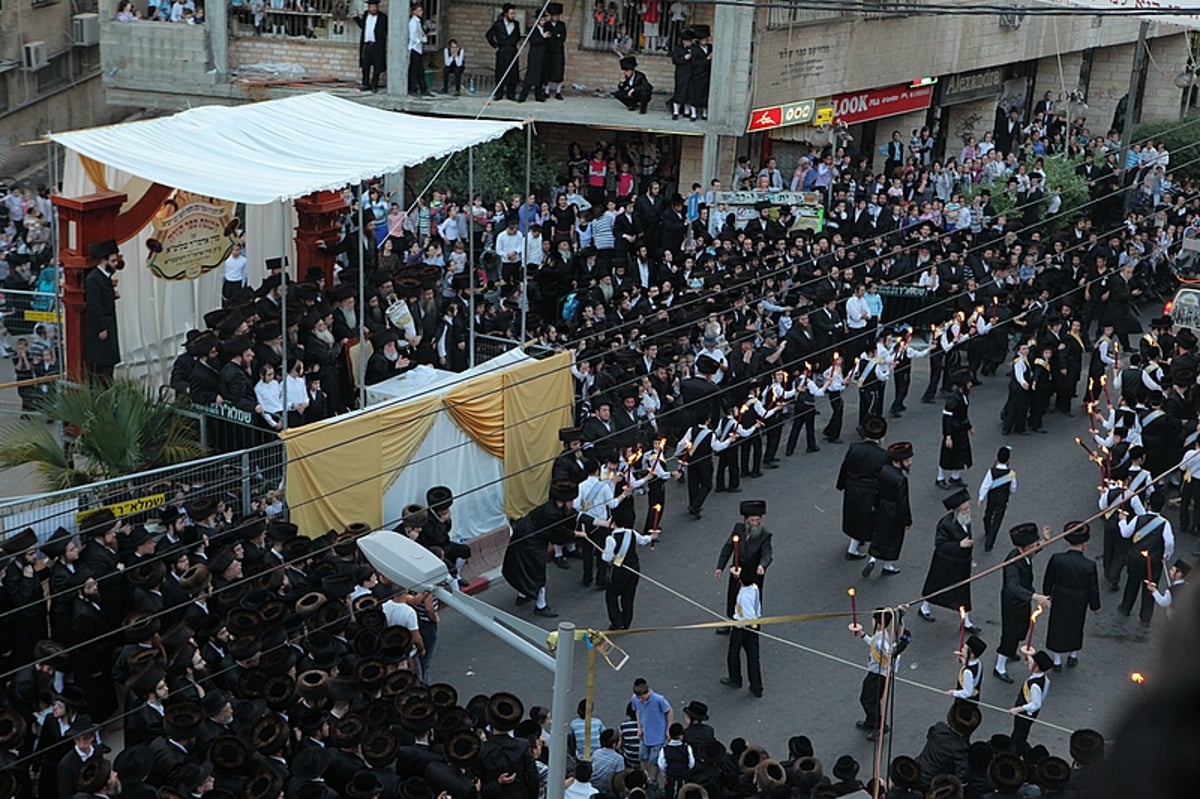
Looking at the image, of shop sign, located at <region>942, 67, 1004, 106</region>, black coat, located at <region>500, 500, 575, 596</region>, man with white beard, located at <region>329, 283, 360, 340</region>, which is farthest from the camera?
shop sign, located at <region>942, 67, 1004, 106</region>

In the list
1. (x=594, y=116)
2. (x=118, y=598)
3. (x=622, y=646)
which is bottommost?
(x=622, y=646)

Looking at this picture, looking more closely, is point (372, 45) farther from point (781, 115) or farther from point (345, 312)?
point (345, 312)

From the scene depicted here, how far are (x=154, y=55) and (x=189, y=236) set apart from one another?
1144 centimetres

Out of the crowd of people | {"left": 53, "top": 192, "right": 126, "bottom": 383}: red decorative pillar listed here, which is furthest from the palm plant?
{"left": 53, "top": 192, "right": 126, "bottom": 383}: red decorative pillar

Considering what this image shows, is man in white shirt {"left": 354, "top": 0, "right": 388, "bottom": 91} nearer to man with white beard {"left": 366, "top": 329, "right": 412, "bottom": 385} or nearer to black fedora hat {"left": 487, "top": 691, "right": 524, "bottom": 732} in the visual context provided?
man with white beard {"left": 366, "top": 329, "right": 412, "bottom": 385}

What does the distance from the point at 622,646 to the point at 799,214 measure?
39.2ft

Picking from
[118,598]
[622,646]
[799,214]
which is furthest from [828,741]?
[799,214]

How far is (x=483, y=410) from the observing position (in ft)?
53.5

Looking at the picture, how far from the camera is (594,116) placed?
88.5ft

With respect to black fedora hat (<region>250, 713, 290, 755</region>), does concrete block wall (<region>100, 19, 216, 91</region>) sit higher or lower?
higher

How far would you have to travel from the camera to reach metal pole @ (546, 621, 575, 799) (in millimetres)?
7723

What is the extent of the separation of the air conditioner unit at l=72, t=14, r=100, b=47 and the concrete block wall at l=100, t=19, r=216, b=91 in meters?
2.59

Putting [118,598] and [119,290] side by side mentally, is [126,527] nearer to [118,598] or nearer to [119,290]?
[118,598]

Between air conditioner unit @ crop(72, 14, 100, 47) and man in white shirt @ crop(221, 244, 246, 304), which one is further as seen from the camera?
air conditioner unit @ crop(72, 14, 100, 47)
